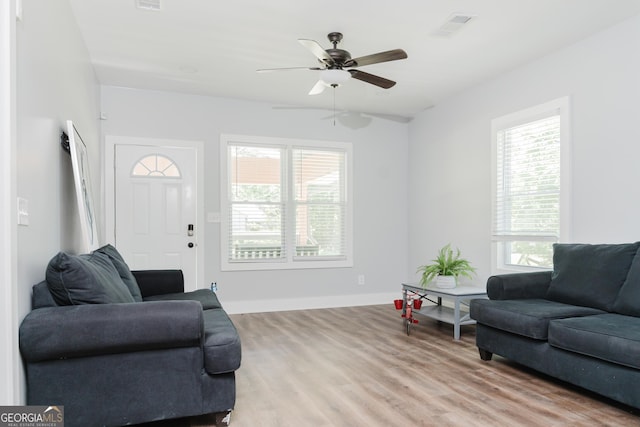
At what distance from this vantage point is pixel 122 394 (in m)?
2.13

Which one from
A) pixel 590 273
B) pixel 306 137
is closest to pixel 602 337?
pixel 590 273

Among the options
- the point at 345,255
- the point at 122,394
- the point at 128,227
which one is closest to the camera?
the point at 122,394

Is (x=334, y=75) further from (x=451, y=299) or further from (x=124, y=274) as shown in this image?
(x=451, y=299)

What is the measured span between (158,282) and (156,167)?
196cm

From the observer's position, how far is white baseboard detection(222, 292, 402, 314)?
5617 mm

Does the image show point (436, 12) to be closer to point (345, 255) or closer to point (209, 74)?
point (209, 74)

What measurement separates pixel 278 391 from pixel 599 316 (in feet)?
7.18

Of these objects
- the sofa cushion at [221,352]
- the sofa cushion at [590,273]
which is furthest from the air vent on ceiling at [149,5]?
the sofa cushion at [590,273]

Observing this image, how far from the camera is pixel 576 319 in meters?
2.88

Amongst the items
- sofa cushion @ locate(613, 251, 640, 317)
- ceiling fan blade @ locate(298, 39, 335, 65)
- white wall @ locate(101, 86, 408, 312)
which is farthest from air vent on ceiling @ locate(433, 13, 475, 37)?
white wall @ locate(101, 86, 408, 312)

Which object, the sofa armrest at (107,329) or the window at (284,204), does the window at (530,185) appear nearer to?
the window at (284,204)

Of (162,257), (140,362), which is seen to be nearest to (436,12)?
(140,362)

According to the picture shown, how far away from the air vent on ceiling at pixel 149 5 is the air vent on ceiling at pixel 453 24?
2.26 meters

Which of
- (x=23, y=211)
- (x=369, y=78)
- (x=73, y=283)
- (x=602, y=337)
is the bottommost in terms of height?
(x=602, y=337)
